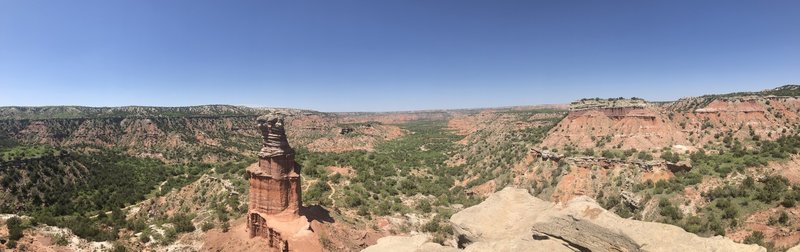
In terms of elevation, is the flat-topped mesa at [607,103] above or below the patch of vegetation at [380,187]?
above

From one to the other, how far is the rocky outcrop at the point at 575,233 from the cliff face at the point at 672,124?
42.8m

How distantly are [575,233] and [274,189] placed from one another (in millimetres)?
16894

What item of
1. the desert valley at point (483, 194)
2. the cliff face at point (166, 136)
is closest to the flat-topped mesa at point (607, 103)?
the desert valley at point (483, 194)

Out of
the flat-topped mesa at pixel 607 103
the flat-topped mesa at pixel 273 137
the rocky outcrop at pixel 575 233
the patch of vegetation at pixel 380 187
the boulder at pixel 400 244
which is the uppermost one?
the flat-topped mesa at pixel 607 103

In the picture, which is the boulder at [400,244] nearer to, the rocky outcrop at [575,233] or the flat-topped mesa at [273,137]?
the rocky outcrop at [575,233]

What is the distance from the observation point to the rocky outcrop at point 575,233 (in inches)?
436

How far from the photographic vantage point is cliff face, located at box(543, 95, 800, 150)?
51750 millimetres

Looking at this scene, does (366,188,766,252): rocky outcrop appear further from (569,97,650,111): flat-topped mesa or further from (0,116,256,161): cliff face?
(0,116,256,161): cliff face

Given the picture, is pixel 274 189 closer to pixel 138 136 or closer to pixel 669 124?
pixel 669 124

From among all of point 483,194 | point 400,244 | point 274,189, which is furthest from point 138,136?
point 400,244

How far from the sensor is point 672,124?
57.8 meters

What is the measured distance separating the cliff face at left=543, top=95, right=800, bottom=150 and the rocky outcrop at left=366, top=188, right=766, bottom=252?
42.8 m

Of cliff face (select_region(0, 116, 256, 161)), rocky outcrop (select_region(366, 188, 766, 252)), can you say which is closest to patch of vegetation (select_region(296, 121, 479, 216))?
rocky outcrop (select_region(366, 188, 766, 252))

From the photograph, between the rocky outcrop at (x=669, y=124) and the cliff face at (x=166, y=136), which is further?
the cliff face at (x=166, y=136)
